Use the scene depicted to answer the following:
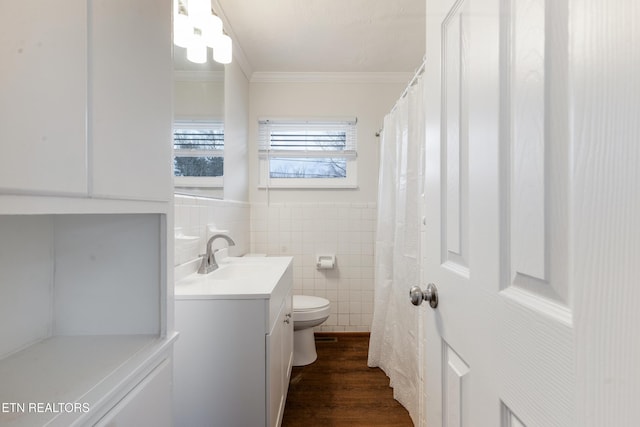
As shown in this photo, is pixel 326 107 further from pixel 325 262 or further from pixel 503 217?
pixel 503 217

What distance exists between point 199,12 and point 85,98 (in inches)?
49.2

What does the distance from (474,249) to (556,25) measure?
37 centimetres

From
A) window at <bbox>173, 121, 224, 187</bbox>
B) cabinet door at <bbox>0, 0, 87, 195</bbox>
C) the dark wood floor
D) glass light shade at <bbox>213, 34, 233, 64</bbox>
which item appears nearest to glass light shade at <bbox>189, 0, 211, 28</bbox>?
glass light shade at <bbox>213, 34, 233, 64</bbox>

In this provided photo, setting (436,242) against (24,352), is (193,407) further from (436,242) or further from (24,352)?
(436,242)

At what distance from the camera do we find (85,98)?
1.46 ft

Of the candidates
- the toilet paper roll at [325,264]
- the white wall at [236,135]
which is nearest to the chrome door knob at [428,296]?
the white wall at [236,135]

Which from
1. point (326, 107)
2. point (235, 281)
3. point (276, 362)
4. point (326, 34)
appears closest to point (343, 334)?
point (276, 362)

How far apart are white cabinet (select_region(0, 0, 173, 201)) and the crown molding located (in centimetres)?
197

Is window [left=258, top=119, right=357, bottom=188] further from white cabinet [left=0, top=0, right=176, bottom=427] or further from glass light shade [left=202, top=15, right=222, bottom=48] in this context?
white cabinet [left=0, top=0, right=176, bottom=427]

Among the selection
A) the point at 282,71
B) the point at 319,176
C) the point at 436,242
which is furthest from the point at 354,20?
the point at 436,242

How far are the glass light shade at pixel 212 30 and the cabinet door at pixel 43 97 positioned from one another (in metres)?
1.16

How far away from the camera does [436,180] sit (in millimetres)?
773

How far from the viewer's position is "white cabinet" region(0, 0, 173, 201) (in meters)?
0.35

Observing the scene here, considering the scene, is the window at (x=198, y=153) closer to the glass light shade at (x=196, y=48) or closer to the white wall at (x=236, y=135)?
the white wall at (x=236, y=135)
